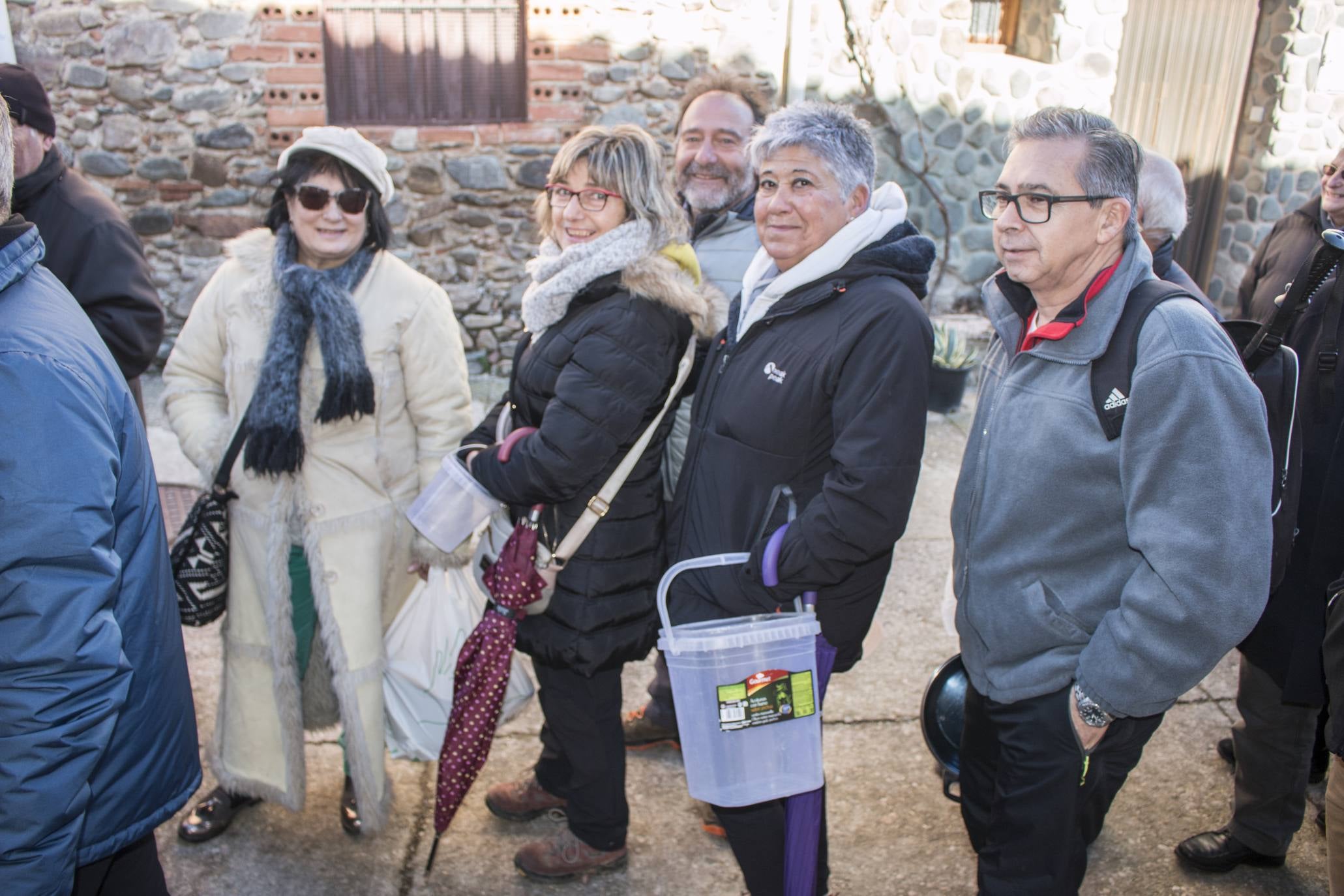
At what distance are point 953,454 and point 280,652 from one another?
13.8 feet

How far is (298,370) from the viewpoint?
245 centimetres

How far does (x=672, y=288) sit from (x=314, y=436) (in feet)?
3.37

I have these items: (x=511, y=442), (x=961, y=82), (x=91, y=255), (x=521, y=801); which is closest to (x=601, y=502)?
(x=511, y=442)

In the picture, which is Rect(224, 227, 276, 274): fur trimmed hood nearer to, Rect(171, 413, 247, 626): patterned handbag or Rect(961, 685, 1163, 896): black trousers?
Rect(171, 413, 247, 626): patterned handbag

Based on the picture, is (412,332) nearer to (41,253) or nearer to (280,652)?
(280,652)

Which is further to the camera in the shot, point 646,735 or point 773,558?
point 646,735

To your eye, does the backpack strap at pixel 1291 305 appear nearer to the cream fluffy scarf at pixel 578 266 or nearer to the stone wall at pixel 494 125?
the cream fluffy scarf at pixel 578 266

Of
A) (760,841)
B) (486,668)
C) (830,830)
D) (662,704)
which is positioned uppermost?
(486,668)

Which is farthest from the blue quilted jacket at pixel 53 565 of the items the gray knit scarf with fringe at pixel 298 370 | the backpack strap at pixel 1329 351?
the backpack strap at pixel 1329 351

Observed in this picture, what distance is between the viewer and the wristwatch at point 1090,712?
5.85 ft

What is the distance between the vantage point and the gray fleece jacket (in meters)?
1.62

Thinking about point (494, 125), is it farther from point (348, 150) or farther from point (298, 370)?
point (298, 370)

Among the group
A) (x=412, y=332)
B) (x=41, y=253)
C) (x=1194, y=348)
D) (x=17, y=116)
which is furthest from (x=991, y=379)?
(x=17, y=116)

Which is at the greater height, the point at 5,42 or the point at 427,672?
the point at 5,42
